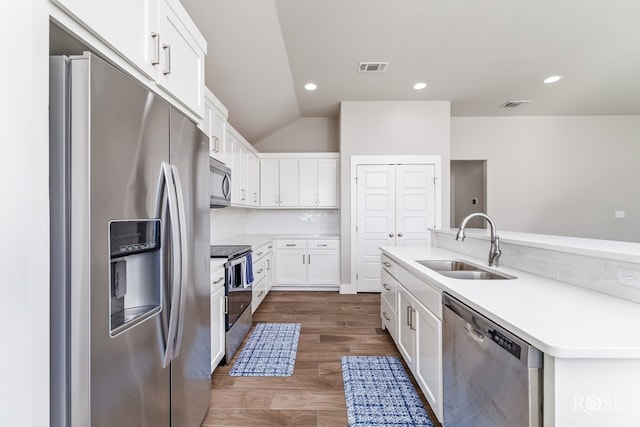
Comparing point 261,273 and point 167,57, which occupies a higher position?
point 167,57

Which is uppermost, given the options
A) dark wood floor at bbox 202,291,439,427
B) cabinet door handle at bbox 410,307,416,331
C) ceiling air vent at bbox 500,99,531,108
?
ceiling air vent at bbox 500,99,531,108

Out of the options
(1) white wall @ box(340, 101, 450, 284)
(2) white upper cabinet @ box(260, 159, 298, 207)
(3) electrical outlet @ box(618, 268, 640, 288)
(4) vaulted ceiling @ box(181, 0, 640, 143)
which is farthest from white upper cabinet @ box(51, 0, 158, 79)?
(2) white upper cabinet @ box(260, 159, 298, 207)

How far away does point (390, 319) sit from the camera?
2.69 meters

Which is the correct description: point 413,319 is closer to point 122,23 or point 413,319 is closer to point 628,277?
point 628,277

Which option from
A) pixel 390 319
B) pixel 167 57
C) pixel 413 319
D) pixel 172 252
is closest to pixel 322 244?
pixel 390 319

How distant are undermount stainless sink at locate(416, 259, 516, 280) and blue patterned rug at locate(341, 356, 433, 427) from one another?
32.6 inches

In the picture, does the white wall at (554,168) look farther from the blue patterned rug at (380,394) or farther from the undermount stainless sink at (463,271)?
the blue patterned rug at (380,394)

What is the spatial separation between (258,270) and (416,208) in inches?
99.7

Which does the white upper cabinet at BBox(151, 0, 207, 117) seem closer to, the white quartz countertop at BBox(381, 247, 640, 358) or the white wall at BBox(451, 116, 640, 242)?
the white quartz countertop at BBox(381, 247, 640, 358)

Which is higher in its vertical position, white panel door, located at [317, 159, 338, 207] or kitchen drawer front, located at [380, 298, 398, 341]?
white panel door, located at [317, 159, 338, 207]

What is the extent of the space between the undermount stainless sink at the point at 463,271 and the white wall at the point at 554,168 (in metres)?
3.81

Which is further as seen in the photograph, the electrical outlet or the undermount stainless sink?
the undermount stainless sink

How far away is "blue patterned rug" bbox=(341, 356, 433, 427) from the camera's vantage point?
1.73 meters
